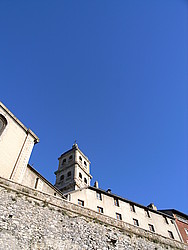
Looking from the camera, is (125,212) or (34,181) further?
(125,212)

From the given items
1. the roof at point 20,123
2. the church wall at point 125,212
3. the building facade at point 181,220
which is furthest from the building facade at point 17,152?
the building facade at point 181,220

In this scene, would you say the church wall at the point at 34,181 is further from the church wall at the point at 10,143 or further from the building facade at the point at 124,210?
the building facade at the point at 124,210

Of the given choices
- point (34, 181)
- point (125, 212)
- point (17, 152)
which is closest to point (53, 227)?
point (34, 181)

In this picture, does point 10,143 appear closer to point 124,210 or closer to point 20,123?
point 20,123

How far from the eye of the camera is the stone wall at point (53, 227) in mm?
11484

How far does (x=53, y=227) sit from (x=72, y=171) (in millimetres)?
24492

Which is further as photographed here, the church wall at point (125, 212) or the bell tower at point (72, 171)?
the bell tower at point (72, 171)

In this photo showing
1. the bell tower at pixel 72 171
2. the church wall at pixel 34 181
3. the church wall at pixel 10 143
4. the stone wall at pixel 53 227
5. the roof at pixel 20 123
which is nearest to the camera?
the stone wall at pixel 53 227

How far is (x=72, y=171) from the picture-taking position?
37.5 metres

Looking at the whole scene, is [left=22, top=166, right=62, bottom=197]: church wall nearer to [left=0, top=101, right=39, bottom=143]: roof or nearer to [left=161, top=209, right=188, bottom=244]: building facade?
[left=0, top=101, right=39, bottom=143]: roof

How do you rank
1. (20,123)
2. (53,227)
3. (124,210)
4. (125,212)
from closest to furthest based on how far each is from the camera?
(53,227), (20,123), (125,212), (124,210)

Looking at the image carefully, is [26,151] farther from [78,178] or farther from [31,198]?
[78,178]

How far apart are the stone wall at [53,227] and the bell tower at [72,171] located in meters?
18.3

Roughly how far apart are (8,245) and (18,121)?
11.6 meters
